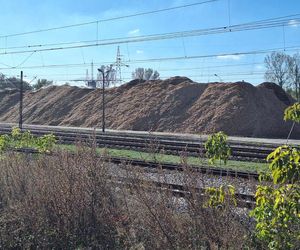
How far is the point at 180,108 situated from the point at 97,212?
41660mm

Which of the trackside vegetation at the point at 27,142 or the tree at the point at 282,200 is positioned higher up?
the trackside vegetation at the point at 27,142

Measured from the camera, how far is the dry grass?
5035mm

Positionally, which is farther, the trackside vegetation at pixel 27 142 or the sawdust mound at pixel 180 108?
the sawdust mound at pixel 180 108

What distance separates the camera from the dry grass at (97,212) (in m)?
5.04

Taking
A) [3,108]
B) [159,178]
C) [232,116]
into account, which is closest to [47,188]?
[159,178]

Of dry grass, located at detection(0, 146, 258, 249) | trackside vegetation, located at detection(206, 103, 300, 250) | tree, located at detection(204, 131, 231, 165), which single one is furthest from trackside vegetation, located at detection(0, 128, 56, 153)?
trackside vegetation, located at detection(206, 103, 300, 250)

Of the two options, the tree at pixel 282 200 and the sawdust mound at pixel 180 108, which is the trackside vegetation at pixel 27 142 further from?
the sawdust mound at pixel 180 108

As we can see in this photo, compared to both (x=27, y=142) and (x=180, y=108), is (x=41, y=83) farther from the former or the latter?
(x=27, y=142)

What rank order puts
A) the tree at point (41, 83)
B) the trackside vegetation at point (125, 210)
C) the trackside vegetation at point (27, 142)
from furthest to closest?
the tree at point (41, 83) < the trackside vegetation at point (27, 142) < the trackside vegetation at point (125, 210)

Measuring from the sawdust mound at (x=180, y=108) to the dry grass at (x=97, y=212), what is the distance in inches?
1153

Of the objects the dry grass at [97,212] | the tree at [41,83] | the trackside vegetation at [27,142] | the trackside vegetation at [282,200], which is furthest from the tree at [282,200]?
the tree at [41,83]

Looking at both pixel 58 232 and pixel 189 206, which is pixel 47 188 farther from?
pixel 189 206

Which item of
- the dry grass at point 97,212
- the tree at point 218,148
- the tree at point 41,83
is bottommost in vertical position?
the dry grass at point 97,212

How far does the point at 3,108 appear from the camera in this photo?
72.3 meters
